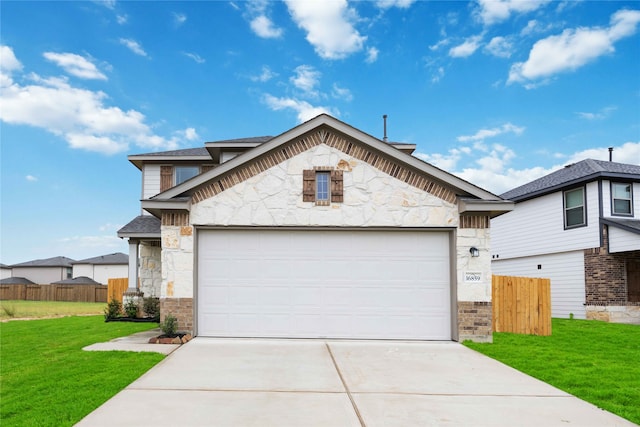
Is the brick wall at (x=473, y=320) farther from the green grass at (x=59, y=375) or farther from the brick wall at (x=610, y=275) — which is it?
the brick wall at (x=610, y=275)

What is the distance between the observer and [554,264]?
20625 mm

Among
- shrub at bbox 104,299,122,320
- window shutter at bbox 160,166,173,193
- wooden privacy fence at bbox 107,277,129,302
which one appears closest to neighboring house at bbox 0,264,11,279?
wooden privacy fence at bbox 107,277,129,302

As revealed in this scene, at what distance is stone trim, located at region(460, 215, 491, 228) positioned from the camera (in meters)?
11.0

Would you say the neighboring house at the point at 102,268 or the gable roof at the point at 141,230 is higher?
the gable roof at the point at 141,230

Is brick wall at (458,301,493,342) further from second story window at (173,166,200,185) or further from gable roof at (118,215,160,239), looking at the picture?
second story window at (173,166,200,185)

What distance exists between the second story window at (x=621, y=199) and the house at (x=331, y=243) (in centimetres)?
1056

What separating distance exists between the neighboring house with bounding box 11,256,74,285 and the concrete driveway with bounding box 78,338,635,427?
4477cm

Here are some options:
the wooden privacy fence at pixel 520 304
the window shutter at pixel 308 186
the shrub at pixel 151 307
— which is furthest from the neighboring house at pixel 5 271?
the wooden privacy fence at pixel 520 304

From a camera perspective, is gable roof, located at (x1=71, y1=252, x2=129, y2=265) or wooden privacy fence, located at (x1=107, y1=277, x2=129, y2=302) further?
gable roof, located at (x1=71, y1=252, x2=129, y2=265)

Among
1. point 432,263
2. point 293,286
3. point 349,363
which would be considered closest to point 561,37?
point 432,263

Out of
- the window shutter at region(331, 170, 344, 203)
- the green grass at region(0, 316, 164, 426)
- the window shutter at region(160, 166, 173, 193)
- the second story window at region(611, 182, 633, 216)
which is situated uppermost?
the window shutter at region(160, 166, 173, 193)

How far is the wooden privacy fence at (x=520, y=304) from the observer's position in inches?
524

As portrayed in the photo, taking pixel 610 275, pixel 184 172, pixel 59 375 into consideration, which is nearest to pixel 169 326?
pixel 59 375

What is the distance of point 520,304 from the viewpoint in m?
13.4
